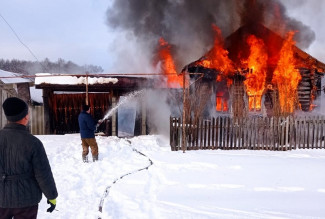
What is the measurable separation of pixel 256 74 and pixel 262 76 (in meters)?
0.37

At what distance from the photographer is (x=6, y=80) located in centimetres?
A: 1551

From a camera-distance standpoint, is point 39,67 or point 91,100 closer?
point 91,100

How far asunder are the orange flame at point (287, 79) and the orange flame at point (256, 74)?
0.81 meters

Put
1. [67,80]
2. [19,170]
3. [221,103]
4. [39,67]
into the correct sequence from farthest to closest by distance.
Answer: [39,67]
[221,103]
[67,80]
[19,170]

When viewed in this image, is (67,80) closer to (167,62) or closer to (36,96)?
(36,96)

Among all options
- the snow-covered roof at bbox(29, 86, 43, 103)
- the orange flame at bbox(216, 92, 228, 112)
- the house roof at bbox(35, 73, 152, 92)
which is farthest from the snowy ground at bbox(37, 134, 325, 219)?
the snow-covered roof at bbox(29, 86, 43, 103)

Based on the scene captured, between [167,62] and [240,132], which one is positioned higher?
[167,62]

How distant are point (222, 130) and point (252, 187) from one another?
194 inches

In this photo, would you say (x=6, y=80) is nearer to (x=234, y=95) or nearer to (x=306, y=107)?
(x=234, y=95)

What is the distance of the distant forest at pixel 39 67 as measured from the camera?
2132 inches

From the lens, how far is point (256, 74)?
1603 cm

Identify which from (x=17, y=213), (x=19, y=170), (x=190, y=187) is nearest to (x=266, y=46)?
(x=190, y=187)

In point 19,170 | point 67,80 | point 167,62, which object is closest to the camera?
point 19,170

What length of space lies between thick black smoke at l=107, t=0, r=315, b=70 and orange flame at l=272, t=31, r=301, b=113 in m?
4.60
